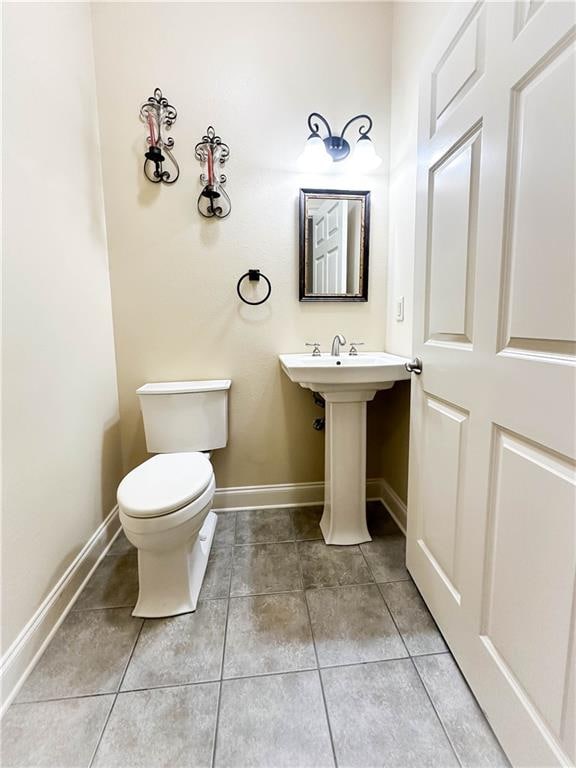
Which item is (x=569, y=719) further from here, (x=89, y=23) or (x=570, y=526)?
(x=89, y=23)

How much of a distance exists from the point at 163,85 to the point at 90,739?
2435 mm

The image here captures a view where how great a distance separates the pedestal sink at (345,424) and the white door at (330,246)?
1.37ft

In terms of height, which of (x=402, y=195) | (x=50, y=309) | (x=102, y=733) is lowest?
(x=102, y=733)

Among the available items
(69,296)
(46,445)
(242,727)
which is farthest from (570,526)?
(69,296)

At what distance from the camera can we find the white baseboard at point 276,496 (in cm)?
192

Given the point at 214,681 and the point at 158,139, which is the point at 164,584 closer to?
the point at 214,681

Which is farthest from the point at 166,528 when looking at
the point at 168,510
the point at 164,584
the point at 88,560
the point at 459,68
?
the point at 459,68

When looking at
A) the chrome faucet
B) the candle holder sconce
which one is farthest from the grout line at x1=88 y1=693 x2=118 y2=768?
the candle holder sconce

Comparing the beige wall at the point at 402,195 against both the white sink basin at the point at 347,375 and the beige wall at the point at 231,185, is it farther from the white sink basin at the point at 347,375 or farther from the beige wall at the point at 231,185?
the white sink basin at the point at 347,375

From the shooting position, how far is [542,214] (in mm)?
677

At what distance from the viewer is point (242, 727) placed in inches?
34.6

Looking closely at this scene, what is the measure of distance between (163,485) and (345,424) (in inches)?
31.7

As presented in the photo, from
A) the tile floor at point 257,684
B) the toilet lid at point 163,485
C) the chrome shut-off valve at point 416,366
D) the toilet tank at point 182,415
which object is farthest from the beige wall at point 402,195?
the toilet lid at point 163,485

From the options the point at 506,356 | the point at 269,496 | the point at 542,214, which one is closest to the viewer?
the point at 542,214
